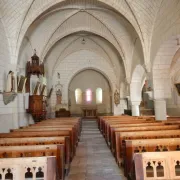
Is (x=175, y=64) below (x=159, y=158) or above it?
above

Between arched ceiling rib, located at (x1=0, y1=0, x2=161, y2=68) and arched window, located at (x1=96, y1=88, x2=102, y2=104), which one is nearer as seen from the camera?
arched ceiling rib, located at (x1=0, y1=0, x2=161, y2=68)

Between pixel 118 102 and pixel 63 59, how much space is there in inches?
259

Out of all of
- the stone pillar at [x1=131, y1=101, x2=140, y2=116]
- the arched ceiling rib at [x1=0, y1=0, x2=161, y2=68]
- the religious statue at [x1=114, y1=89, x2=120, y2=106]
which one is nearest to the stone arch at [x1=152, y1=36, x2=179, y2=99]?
the arched ceiling rib at [x1=0, y1=0, x2=161, y2=68]

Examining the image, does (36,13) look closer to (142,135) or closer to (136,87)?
(142,135)

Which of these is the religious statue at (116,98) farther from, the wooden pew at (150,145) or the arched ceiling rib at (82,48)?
the wooden pew at (150,145)

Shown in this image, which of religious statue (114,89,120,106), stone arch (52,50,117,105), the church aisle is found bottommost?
the church aisle

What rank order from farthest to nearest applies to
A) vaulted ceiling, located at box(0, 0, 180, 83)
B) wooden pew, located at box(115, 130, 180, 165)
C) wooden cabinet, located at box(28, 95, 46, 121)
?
wooden cabinet, located at box(28, 95, 46, 121) < vaulted ceiling, located at box(0, 0, 180, 83) < wooden pew, located at box(115, 130, 180, 165)

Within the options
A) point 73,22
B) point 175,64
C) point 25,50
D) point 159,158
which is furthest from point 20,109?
point 175,64

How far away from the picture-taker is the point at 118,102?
66.6 feet

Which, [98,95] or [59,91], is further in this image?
[98,95]

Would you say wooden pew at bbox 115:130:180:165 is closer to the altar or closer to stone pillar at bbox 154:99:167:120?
stone pillar at bbox 154:99:167:120

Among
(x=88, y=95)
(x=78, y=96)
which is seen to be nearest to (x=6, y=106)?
(x=78, y=96)

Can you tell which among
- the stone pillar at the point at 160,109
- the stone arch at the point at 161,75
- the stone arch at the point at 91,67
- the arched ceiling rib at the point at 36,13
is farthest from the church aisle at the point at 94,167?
the stone arch at the point at 91,67

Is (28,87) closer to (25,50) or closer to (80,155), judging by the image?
(25,50)
